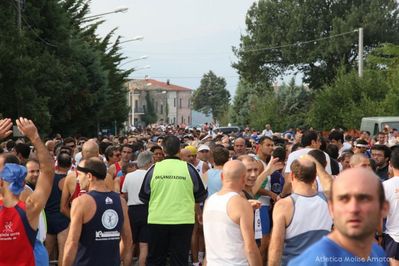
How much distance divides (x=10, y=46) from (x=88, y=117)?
50.7 feet

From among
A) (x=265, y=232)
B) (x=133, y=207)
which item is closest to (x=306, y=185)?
(x=265, y=232)

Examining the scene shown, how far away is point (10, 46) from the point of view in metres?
26.4

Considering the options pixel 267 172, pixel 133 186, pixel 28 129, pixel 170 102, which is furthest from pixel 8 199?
pixel 170 102

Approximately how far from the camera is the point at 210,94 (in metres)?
172

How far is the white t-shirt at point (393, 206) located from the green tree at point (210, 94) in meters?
162

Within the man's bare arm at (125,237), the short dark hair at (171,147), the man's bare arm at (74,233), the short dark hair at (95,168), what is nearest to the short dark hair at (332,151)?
the short dark hair at (171,147)

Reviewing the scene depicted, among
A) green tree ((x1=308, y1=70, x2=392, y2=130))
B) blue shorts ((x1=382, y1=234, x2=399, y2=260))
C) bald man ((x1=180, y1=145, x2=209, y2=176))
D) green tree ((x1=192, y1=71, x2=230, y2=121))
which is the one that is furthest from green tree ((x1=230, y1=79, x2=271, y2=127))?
green tree ((x1=192, y1=71, x2=230, y2=121))

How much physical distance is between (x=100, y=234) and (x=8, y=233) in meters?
1.24

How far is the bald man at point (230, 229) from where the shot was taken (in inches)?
282

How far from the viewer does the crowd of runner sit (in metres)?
3.63

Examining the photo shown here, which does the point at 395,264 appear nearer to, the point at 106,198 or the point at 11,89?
the point at 106,198

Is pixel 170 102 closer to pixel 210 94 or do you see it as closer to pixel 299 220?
pixel 210 94

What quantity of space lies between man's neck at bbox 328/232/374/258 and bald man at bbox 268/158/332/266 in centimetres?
335

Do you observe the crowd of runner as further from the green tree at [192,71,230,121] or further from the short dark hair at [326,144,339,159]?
the green tree at [192,71,230,121]
